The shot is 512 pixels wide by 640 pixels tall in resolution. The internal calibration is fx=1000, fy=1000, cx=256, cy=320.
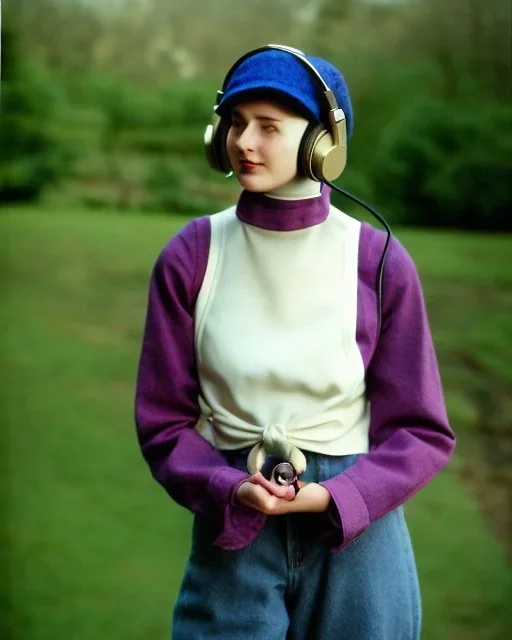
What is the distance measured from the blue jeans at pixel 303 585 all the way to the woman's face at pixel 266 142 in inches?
13.4

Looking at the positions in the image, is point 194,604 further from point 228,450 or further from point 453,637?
point 453,637

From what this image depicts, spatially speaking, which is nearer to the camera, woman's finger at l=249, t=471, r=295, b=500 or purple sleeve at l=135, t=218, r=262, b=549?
woman's finger at l=249, t=471, r=295, b=500

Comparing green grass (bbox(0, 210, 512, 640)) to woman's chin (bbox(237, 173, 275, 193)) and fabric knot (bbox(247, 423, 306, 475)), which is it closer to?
fabric knot (bbox(247, 423, 306, 475))

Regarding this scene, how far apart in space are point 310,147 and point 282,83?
81 mm

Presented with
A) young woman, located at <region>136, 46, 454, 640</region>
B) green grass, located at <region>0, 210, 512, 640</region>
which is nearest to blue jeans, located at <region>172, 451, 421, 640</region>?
young woman, located at <region>136, 46, 454, 640</region>

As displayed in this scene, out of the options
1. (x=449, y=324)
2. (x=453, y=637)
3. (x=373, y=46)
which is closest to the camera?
(x=453, y=637)

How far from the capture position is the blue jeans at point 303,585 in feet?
3.99

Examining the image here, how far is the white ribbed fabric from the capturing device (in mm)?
1199

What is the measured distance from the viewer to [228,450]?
1.25m

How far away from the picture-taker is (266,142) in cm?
118

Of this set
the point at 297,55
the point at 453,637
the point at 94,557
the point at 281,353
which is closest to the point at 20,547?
the point at 94,557

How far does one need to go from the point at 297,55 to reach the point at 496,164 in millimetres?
1250

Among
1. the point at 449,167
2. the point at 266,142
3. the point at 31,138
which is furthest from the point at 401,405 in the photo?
the point at 31,138

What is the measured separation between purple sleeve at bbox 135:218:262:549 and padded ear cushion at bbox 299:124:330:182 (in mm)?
160
